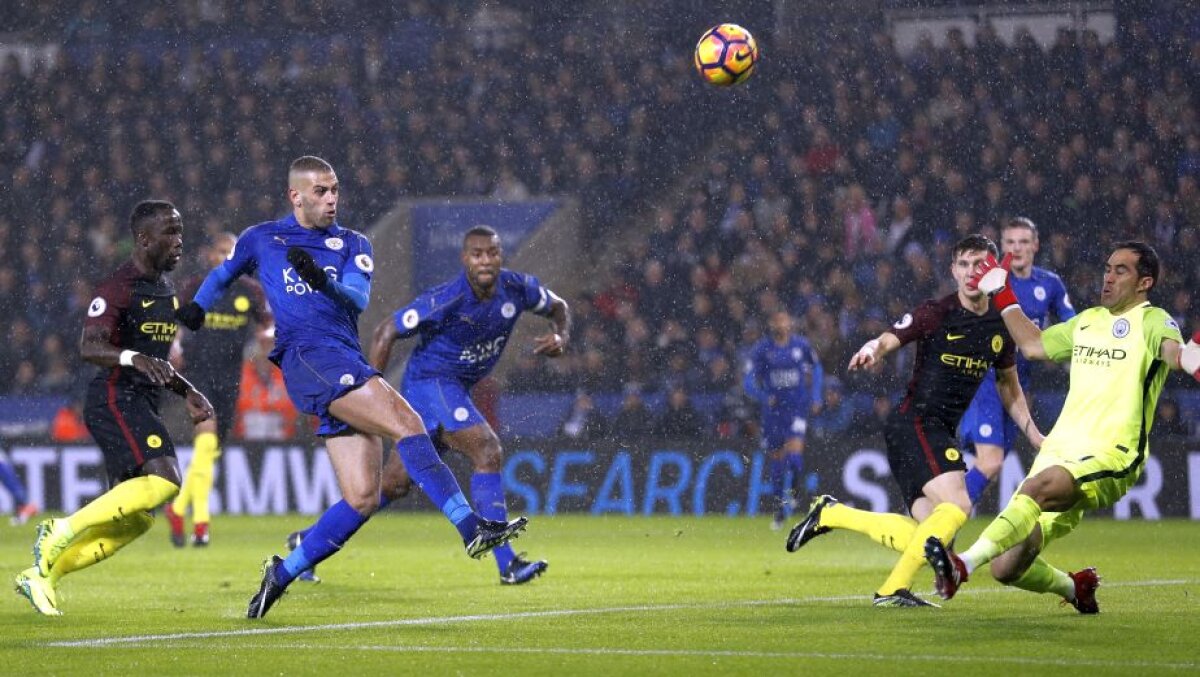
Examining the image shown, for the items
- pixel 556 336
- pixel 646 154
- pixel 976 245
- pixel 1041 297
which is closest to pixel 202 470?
pixel 556 336

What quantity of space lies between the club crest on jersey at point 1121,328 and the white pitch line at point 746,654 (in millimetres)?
1662

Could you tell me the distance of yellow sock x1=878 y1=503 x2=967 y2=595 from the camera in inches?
336

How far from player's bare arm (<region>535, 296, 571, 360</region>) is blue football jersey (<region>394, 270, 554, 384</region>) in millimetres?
63

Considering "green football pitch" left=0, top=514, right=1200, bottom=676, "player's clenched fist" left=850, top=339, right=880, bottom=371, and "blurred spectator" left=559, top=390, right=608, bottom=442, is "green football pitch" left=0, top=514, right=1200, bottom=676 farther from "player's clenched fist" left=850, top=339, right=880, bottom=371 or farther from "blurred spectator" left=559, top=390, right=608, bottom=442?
"blurred spectator" left=559, top=390, right=608, bottom=442

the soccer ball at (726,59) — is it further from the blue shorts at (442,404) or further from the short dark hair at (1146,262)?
the short dark hair at (1146,262)

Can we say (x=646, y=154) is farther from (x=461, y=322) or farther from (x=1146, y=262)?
(x=1146, y=262)

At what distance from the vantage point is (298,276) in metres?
8.20

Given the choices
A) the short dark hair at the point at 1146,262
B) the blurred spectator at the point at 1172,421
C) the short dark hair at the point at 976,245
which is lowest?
the blurred spectator at the point at 1172,421

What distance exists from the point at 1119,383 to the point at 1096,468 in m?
0.37

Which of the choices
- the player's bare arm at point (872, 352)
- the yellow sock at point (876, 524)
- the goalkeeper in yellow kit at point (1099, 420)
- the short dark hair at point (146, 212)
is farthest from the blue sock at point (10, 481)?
the goalkeeper in yellow kit at point (1099, 420)

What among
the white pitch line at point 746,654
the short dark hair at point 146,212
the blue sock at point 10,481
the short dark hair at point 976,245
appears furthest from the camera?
the blue sock at point 10,481

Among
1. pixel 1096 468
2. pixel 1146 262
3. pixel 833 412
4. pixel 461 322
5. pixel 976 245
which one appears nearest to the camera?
pixel 1096 468

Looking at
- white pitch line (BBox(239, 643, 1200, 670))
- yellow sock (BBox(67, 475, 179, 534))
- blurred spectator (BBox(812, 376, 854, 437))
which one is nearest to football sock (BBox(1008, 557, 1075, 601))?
white pitch line (BBox(239, 643, 1200, 670))

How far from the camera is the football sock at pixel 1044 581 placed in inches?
312
